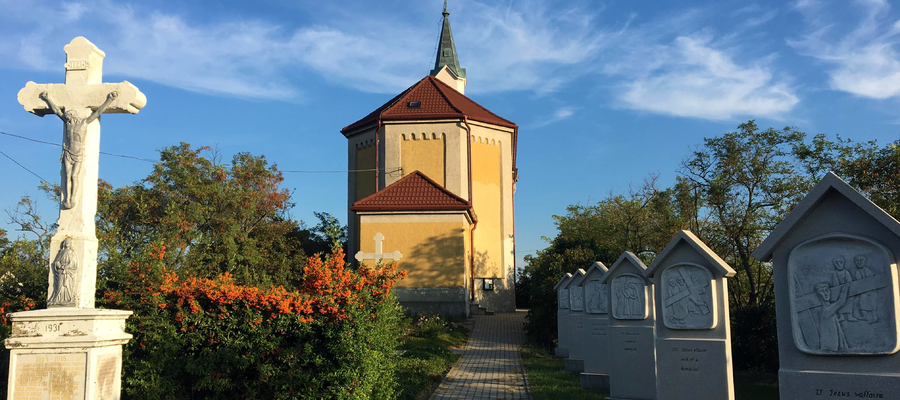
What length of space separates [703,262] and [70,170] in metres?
7.90

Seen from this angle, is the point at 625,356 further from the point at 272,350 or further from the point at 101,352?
the point at 101,352

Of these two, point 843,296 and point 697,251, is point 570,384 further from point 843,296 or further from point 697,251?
point 843,296

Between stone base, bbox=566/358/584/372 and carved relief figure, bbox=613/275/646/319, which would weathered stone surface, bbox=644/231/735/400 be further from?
stone base, bbox=566/358/584/372

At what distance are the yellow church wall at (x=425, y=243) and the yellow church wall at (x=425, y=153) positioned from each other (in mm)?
6224

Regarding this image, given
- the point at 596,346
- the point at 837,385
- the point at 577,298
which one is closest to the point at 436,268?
the point at 577,298

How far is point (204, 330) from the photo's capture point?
300 inches

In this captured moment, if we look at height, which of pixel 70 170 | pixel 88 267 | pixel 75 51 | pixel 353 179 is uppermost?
pixel 353 179

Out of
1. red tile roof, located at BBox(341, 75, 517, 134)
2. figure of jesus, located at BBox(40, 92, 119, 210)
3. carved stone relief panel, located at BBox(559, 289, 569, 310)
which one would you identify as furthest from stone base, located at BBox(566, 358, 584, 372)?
red tile roof, located at BBox(341, 75, 517, 134)

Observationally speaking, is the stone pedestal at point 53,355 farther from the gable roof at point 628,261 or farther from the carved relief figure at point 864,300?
the gable roof at point 628,261

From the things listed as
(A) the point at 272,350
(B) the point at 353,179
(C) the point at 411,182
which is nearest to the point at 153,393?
(A) the point at 272,350

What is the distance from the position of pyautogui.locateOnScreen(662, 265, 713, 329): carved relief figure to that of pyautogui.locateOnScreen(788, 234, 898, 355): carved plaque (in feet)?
8.27

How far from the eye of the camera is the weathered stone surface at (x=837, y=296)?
4.71 m

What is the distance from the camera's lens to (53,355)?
6336mm

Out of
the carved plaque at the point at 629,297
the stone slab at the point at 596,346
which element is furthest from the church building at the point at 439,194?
the carved plaque at the point at 629,297
